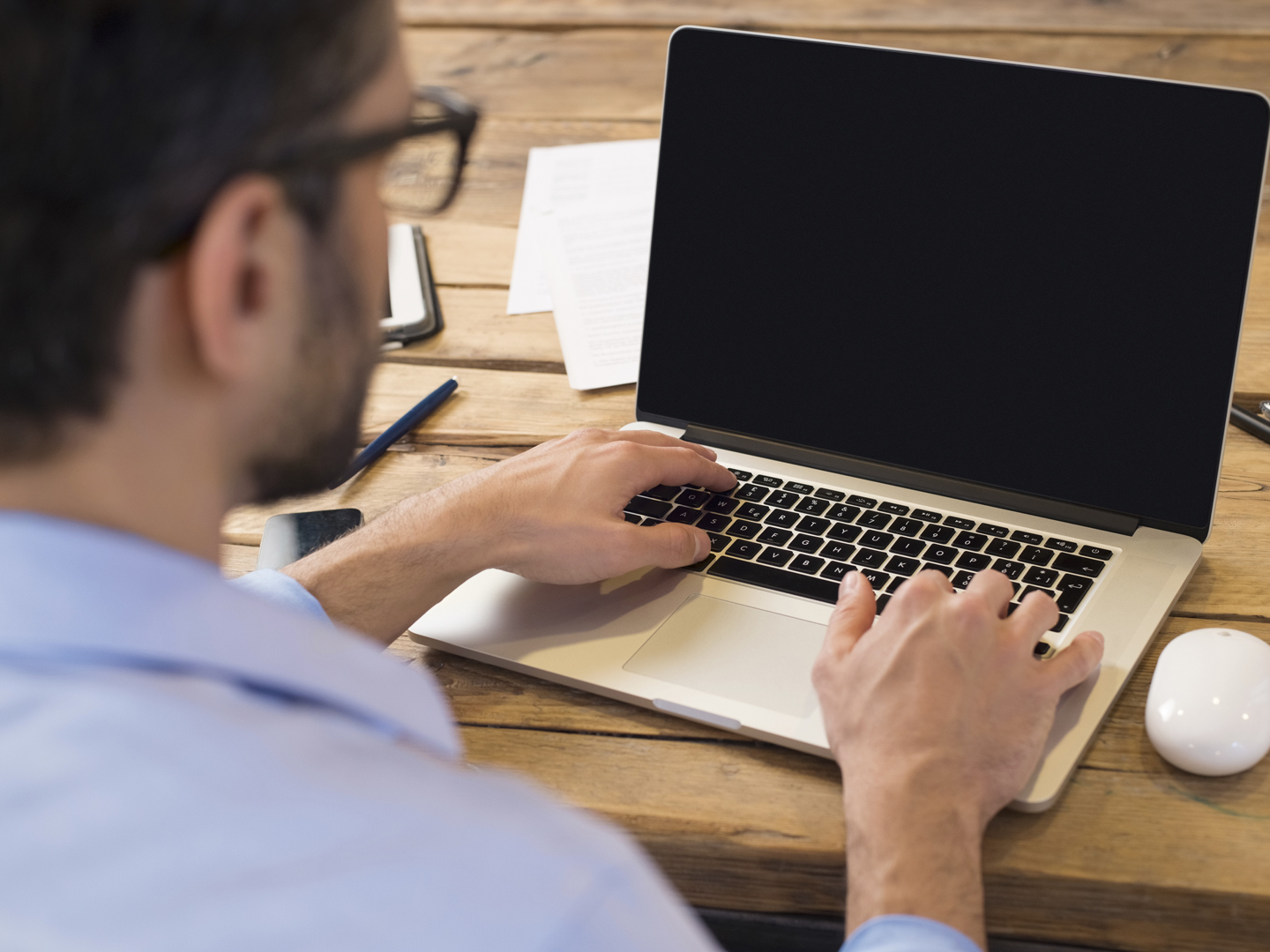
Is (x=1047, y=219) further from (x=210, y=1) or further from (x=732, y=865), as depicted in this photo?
(x=210, y=1)

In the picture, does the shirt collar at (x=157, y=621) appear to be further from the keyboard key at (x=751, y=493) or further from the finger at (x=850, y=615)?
the keyboard key at (x=751, y=493)

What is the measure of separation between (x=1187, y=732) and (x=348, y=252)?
55 cm

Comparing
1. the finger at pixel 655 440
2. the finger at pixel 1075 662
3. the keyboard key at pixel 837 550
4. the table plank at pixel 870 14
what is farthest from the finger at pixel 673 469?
the table plank at pixel 870 14

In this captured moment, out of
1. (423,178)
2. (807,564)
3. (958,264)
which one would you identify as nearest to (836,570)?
(807,564)

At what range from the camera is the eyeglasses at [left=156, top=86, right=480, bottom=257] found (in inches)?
19.6

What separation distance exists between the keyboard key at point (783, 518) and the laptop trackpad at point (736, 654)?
10cm

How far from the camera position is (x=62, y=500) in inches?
19.1

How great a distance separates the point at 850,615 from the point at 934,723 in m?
0.11

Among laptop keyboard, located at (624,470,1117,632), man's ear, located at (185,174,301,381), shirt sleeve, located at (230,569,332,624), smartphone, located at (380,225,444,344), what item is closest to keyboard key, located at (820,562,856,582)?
laptop keyboard, located at (624,470,1117,632)

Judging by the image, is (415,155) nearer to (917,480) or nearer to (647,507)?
(647,507)

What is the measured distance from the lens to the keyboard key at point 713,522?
3.05ft

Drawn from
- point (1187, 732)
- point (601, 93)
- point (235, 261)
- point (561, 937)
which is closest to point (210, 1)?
point (235, 261)

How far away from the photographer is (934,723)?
684 mm

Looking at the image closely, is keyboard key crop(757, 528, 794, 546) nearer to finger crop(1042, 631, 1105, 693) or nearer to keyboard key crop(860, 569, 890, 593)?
keyboard key crop(860, 569, 890, 593)
